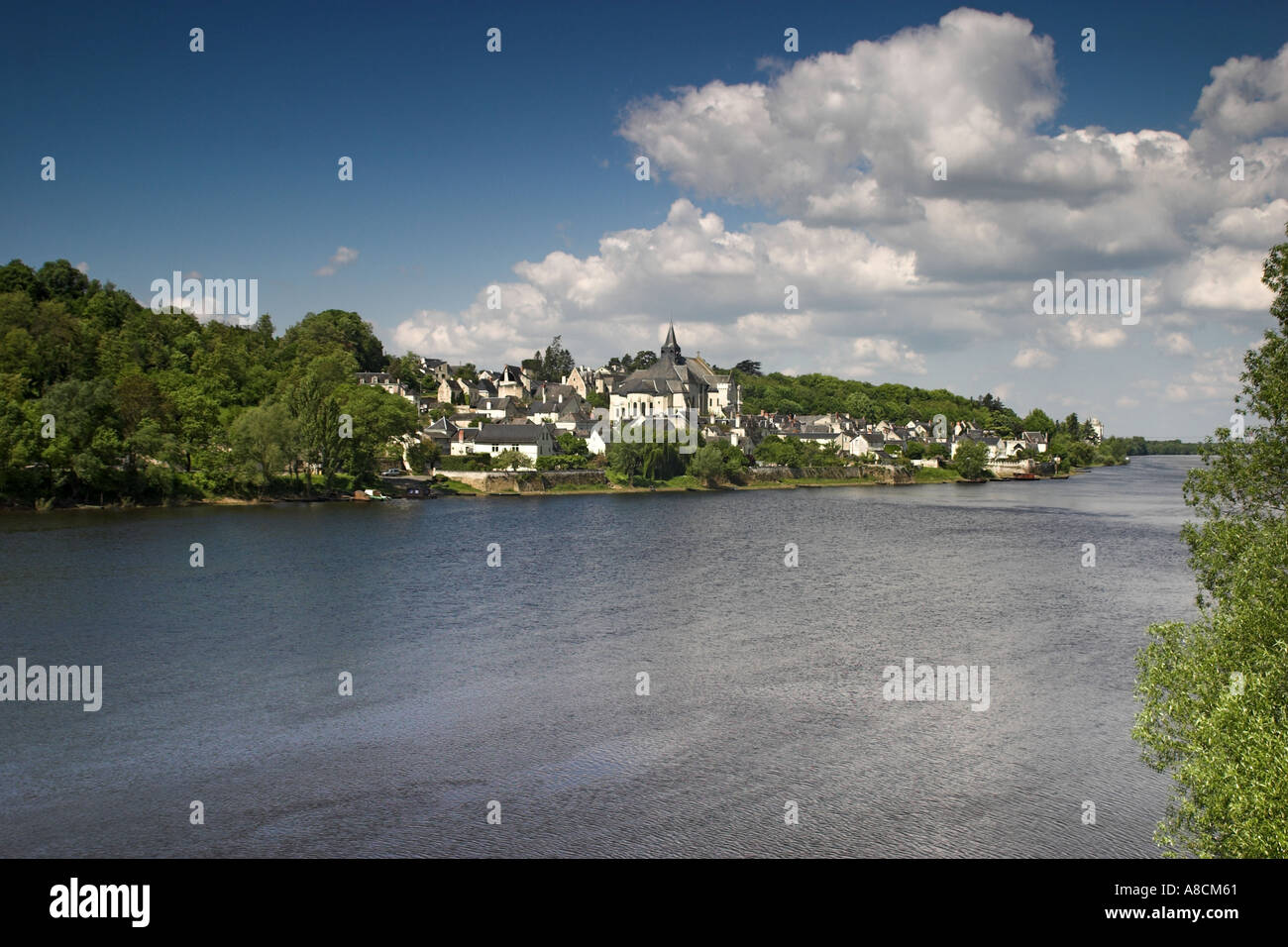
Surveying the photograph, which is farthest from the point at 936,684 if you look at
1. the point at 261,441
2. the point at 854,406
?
the point at 854,406

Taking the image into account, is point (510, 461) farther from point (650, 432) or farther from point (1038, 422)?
point (1038, 422)

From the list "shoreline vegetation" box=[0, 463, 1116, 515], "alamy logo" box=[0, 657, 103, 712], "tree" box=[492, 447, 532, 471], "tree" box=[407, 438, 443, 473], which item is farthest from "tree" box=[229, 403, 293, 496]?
"alamy logo" box=[0, 657, 103, 712]

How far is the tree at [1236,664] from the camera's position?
11.2 m

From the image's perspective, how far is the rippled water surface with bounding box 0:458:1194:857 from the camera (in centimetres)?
1548

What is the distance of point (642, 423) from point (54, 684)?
78458 millimetres

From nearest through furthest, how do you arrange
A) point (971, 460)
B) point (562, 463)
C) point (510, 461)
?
point (510, 461) → point (562, 463) → point (971, 460)

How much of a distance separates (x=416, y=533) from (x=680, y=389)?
7401 centimetres

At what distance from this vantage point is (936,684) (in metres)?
24.2

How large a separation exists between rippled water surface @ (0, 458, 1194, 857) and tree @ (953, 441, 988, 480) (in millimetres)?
76865

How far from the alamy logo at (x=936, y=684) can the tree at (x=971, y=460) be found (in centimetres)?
10298

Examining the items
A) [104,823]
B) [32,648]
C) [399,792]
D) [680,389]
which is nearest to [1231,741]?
[399,792]

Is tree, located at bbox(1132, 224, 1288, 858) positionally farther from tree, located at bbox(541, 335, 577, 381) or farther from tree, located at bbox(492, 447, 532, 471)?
tree, located at bbox(541, 335, 577, 381)
